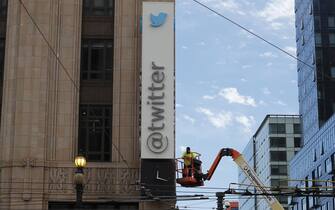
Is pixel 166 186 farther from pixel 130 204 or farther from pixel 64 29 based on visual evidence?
pixel 64 29

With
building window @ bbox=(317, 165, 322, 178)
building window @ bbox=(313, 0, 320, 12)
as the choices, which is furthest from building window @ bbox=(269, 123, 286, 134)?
building window @ bbox=(317, 165, 322, 178)

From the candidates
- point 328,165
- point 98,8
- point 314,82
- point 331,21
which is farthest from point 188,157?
point 331,21

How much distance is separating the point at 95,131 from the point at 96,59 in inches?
151

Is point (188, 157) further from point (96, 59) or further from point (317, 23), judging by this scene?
point (317, 23)

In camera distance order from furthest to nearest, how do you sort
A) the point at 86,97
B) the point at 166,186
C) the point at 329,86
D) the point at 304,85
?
the point at 304,85 < the point at 329,86 < the point at 86,97 < the point at 166,186

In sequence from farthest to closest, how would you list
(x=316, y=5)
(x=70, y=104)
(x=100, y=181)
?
(x=316, y=5)
(x=70, y=104)
(x=100, y=181)

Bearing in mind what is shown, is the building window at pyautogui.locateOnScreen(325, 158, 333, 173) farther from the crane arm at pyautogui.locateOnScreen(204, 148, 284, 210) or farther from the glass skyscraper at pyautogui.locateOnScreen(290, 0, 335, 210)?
the crane arm at pyautogui.locateOnScreen(204, 148, 284, 210)

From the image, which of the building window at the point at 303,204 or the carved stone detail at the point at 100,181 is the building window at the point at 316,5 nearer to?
the building window at the point at 303,204

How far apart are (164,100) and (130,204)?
212 inches

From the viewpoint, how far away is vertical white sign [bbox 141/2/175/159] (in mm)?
38281

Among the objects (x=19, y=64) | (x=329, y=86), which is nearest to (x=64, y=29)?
(x=19, y=64)

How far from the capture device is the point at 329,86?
415 ft

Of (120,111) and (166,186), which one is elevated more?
(120,111)

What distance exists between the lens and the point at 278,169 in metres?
164
